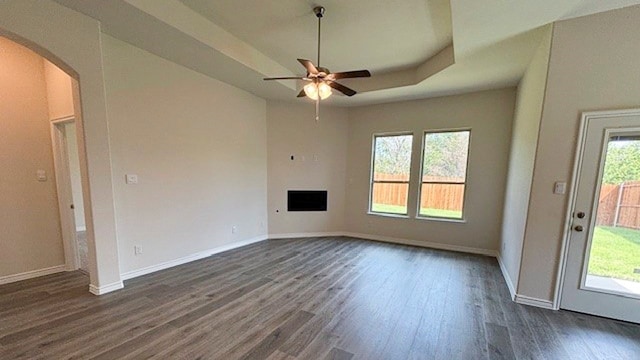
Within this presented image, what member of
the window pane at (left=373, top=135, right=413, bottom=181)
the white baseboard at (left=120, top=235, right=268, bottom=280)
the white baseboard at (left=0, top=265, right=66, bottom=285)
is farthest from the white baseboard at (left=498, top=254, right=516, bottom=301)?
the white baseboard at (left=0, top=265, right=66, bottom=285)

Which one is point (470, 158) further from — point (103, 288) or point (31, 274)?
point (31, 274)

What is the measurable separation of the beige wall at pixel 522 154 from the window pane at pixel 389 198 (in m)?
1.77

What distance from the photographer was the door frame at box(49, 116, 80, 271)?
3.41 m

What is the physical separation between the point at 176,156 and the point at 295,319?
288cm

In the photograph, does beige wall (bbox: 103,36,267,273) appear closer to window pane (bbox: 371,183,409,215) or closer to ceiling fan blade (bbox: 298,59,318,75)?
ceiling fan blade (bbox: 298,59,318,75)

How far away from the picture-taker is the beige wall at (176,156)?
3.19 meters

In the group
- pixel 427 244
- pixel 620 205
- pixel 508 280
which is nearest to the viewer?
pixel 620 205

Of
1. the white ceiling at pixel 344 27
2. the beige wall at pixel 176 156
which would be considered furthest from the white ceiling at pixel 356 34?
the beige wall at pixel 176 156

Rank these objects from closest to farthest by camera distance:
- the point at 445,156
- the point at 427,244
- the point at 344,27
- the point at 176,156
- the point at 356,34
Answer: the point at 344,27, the point at 356,34, the point at 176,156, the point at 445,156, the point at 427,244

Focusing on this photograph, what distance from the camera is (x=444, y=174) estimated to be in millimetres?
4938

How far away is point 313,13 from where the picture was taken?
2.79 m

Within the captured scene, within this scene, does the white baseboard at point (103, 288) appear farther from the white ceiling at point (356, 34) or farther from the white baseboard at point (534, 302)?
the white baseboard at point (534, 302)

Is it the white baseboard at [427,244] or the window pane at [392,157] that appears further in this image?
the window pane at [392,157]

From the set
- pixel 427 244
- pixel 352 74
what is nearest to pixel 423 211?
pixel 427 244
